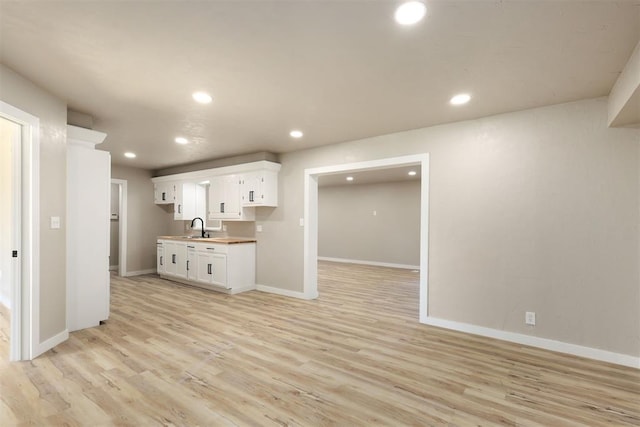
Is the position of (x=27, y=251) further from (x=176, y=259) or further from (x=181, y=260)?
(x=176, y=259)

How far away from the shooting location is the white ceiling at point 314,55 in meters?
1.73

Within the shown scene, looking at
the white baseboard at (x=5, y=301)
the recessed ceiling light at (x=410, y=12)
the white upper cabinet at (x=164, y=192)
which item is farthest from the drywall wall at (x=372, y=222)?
the white baseboard at (x=5, y=301)

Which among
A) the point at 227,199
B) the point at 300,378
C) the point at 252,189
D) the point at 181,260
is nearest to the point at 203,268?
the point at 181,260

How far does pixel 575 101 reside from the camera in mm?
2945

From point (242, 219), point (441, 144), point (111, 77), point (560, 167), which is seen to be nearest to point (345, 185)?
point (242, 219)

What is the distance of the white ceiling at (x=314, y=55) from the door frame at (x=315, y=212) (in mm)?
689

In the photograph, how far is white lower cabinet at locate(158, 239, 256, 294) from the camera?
524 cm

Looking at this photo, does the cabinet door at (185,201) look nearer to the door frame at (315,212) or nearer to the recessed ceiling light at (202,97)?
the door frame at (315,212)

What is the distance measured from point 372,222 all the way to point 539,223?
19.4 feet

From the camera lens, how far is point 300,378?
2434 millimetres

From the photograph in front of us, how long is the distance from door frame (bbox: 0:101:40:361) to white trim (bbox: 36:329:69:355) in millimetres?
66

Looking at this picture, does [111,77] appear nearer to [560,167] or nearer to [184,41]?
[184,41]

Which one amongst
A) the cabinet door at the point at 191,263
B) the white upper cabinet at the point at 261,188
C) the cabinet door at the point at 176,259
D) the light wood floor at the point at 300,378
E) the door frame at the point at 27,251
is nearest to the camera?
the light wood floor at the point at 300,378

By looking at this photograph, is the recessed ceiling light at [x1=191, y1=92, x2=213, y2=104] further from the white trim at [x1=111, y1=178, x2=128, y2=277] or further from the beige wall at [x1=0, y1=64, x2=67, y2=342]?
the white trim at [x1=111, y1=178, x2=128, y2=277]
